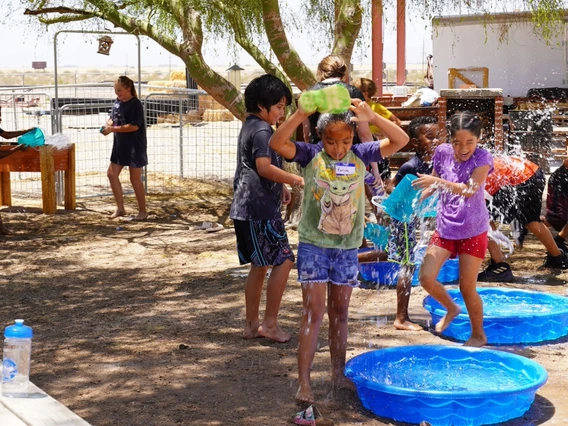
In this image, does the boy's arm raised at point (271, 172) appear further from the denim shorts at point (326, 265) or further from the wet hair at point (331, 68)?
the wet hair at point (331, 68)

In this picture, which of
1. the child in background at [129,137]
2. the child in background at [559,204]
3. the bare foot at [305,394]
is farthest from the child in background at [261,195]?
the child in background at [129,137]

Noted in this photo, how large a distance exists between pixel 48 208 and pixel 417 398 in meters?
8.28

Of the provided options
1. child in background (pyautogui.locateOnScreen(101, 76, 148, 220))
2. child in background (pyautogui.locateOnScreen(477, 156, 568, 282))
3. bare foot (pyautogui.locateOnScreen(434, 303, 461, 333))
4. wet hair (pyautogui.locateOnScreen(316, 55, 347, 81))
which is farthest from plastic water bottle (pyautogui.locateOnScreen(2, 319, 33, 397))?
child in background (pyautogui.locateOnScreen(101, 76, 148, 220))

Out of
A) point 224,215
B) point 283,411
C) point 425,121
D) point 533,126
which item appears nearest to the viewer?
point 283,411

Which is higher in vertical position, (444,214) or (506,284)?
(444,214)

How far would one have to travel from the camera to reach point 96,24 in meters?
11.8

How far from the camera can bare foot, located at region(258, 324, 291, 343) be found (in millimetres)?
5703

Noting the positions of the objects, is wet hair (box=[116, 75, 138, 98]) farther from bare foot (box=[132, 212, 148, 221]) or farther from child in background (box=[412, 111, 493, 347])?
child in background (box=[412, 111, 493, 347])

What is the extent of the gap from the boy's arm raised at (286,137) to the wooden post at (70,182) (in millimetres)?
7770

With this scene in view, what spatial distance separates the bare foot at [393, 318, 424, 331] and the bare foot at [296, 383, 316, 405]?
1.74 metres

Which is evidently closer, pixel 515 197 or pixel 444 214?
pixel 444 214

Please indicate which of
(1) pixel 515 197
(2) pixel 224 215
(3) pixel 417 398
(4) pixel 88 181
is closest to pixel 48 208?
(2) pixel 224 215

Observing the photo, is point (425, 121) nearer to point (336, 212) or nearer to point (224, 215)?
point (336, 212)

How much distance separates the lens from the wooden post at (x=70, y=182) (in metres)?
11.8
